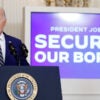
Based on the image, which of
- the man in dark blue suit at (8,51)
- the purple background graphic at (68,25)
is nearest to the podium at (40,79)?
the man in dark blue suit at (8,51)

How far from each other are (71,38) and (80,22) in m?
0.18

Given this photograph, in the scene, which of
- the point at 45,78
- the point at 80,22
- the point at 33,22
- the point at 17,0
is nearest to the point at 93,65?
the point at 80,22

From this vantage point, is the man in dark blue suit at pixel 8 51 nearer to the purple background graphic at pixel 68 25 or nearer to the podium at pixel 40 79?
the podium at pixel 40 79

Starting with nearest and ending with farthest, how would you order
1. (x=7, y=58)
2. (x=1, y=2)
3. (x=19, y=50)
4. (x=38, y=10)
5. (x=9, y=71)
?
(x=9, y=71) < (x=19, y=50) < (x=7, y=58) < (x=38, y=10) < (x=1, y=2)

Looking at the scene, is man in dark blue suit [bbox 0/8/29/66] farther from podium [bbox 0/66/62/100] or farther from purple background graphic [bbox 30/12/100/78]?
purple background graphic [bbox 30/12/100/78]

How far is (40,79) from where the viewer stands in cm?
167

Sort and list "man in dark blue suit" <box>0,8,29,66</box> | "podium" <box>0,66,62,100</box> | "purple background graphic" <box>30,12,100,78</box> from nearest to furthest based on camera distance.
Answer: "podium" <box>0,66,62,100</box>
"man in dark blue suit" <box>0,8,29,66</box>
"purple background graphic" <box>30,12,100,78</box>

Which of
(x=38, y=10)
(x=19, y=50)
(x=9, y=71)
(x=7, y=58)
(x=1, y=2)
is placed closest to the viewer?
(x=9, y=71)

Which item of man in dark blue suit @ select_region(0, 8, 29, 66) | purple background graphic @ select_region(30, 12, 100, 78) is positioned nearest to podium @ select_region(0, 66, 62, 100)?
man in dark blue suit @ select_region(0, 8, 29, 66)

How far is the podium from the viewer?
5.31 ft

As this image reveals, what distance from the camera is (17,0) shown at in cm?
349

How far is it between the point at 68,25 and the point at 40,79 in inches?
63.1

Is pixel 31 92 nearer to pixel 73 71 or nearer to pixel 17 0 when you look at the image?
pixel 73 71

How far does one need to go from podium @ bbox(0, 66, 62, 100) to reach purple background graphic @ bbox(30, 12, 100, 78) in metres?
1.45
